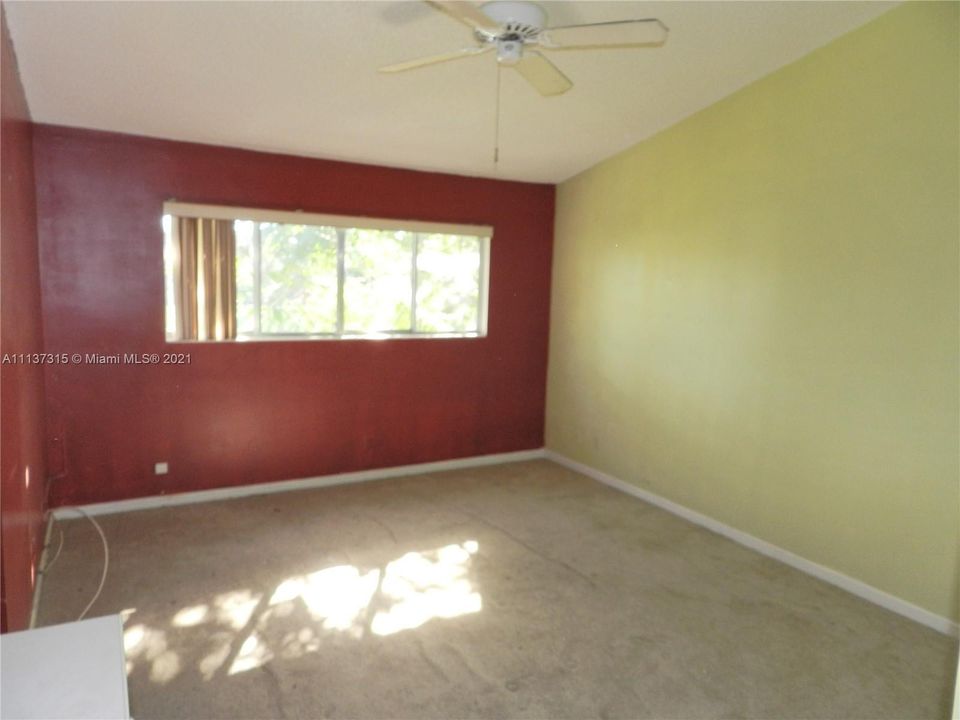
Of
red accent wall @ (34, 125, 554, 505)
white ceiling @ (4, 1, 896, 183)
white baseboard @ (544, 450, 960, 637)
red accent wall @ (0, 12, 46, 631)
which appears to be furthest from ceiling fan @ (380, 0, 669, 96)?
white baseboard @ (544, 450, 960, 637)

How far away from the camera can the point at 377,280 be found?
4609mm

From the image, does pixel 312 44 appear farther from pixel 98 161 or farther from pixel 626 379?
pixel 626 379

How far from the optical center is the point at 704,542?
12.0 ft

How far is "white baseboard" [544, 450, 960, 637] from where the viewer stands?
110 inches

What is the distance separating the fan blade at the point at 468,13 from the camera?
1.78 meters

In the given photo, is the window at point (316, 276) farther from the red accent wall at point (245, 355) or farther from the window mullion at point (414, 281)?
the red accent wall at point (245, 355)

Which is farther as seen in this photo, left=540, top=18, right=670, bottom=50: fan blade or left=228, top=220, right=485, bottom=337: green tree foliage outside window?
left=228, top=220, right=485, bottom=337: green tree foliage outside window

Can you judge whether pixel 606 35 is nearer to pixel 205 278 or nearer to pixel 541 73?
pixel 541 73

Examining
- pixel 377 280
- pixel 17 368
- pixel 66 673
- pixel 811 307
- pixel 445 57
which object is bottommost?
pixel 66 673

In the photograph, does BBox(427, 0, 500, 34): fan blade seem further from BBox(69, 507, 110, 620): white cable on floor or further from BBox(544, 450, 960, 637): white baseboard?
BBox(544, 450, 960, 637): white baseboard

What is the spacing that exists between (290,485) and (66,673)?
10.9ft

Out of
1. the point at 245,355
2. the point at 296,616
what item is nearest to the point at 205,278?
the point at 245,355

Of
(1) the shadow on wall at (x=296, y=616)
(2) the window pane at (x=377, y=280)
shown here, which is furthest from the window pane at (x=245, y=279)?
(1) the shadow on wall at (x=296, y=616)

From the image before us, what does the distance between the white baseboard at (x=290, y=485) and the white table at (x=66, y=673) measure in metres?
2.94
